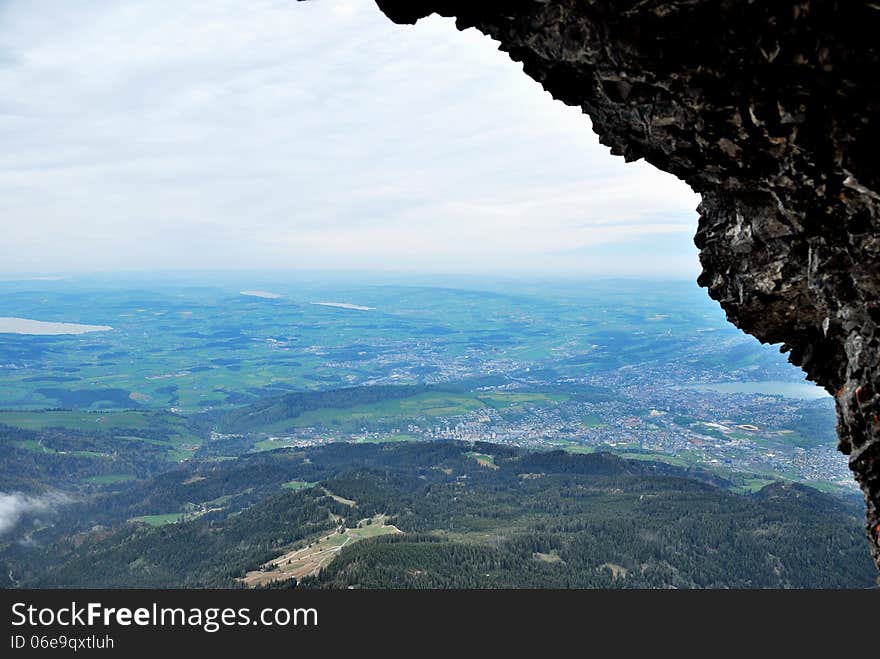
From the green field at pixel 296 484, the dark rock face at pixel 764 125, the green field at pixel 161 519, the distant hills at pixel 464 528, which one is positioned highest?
the dark rock face at pixel 764 125

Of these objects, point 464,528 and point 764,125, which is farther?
point 464,528

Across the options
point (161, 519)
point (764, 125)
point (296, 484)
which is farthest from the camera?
point (296, 484)

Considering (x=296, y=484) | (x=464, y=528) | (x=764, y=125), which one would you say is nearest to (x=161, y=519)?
(x=296, y=484)

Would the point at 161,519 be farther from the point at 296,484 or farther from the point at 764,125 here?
the point at 764,125

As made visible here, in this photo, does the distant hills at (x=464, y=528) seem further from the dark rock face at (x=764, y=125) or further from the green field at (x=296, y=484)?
the dark rock face at (x=764, y=125)

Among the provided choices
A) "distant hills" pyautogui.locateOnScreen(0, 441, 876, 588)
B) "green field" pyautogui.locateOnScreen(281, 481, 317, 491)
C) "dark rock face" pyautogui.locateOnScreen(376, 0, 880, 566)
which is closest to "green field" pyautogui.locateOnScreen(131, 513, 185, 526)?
"distant hills" pyautogui.locateOnScreen(0, 441, 876, 588)

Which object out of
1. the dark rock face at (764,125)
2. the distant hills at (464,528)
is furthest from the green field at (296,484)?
the dark rock face at (764,125)

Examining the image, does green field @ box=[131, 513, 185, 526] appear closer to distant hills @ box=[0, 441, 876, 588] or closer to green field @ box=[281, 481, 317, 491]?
distant hills @ box=[0, 441, 876, 588]

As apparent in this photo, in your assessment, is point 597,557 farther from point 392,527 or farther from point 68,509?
point 68,509

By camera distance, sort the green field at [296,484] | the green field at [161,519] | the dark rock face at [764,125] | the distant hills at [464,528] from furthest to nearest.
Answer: the green field at [296,484]
the green field at [161,519]
the distant hills at [464,528]
the dark rock face at [764,125]

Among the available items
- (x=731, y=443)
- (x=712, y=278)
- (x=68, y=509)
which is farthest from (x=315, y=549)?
(x=731, y=443)
